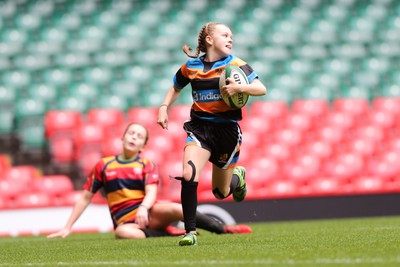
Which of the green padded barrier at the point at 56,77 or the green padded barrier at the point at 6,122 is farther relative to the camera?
the green padded barrier at the point at 56,77

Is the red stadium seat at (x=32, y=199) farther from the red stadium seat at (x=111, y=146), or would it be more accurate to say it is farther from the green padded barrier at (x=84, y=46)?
the green padded barrier at (x=84, y=46)

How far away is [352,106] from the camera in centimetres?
1223

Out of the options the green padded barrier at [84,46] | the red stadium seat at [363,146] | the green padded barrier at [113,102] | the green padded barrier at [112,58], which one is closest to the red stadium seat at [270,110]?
the red stadium seat at [363,146]

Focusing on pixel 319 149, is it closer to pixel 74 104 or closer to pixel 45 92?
pixel 74 104

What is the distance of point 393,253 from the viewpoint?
4.26m

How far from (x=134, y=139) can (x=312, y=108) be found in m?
5.70

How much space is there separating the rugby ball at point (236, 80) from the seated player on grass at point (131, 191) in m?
1.81

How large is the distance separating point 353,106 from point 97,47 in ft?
14.3

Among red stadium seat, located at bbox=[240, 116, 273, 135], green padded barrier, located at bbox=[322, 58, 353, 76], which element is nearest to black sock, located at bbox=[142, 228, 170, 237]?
red stadium seat, located at bbox=[240, 116, 273, 135]

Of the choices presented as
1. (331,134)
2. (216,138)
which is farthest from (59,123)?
(216,138)

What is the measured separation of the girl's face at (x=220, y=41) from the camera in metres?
5.48

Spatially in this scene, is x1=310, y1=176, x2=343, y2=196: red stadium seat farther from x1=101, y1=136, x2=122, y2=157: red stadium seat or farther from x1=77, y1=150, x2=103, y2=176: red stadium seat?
x1=77, y1=150, x2=103, y2=176: red stadium seat

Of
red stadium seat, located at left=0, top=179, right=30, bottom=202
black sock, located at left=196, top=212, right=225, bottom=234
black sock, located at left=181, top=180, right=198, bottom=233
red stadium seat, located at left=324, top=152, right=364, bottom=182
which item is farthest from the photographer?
red stadium seat, located at left=324, top=152, right=364, bottom=182

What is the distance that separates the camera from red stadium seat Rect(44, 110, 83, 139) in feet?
36.4
